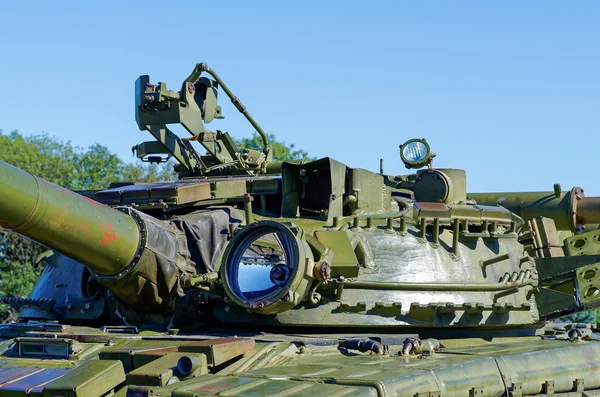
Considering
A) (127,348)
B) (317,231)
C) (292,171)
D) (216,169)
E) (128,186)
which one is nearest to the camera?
(127,348)

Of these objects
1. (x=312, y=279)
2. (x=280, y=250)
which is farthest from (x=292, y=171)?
(x=312, y=279)

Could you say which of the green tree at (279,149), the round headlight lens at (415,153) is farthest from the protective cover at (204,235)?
the green tree at (279,149)

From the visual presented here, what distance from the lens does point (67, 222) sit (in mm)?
9977

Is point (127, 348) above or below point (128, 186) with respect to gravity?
below

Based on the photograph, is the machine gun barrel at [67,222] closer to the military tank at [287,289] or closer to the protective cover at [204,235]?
the military tank at [287,289]

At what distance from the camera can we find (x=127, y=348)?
9891mm

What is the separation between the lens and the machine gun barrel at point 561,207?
16172 millimetres

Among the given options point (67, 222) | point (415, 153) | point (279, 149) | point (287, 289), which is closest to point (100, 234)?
point (67, 222)

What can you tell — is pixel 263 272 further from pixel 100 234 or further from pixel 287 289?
pixel 100 234

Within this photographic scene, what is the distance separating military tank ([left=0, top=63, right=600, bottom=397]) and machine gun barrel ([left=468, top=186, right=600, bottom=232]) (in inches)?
41.4

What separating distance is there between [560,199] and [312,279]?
22.5ft

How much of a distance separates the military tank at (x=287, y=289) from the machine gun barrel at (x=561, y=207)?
3.45ft

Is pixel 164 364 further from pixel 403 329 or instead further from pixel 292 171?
pixel 292 171

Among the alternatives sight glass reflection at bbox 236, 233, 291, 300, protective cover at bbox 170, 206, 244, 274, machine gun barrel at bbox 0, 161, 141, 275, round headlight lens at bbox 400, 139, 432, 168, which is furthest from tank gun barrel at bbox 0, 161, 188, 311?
round headlight lens at bbox 400, 139, 432, 168
